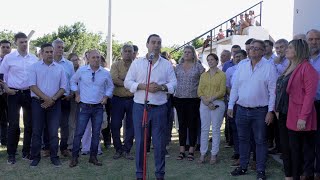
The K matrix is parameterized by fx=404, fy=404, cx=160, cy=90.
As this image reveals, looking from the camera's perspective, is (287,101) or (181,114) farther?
(181,114)

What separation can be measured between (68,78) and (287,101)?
4.12 metres

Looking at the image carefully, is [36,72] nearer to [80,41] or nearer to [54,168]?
[54,168]

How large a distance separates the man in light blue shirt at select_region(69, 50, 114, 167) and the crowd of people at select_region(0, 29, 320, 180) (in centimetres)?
2

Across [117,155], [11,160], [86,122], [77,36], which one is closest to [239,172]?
[117,155]

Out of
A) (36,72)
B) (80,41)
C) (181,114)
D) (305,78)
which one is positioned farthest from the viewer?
(80,41)

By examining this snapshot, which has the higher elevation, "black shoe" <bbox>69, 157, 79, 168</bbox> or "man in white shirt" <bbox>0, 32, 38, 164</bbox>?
"man in white shirt" <bbox>0, 32, 38, 164</bbox>

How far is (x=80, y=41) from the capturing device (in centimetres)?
6072

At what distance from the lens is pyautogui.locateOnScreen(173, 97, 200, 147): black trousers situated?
7.51 metres

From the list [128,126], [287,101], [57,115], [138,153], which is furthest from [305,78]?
[57,115]

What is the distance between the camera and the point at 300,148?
17.5ft

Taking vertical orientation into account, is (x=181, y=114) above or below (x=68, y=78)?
below

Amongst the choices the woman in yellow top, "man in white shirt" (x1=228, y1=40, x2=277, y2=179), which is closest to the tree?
the woman in yellow top

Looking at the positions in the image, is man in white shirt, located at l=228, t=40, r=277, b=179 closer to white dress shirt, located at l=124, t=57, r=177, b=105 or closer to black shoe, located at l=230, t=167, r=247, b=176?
black shoe, located at l=230, t=167, r=247, b=176

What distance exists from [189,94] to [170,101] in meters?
0.61
